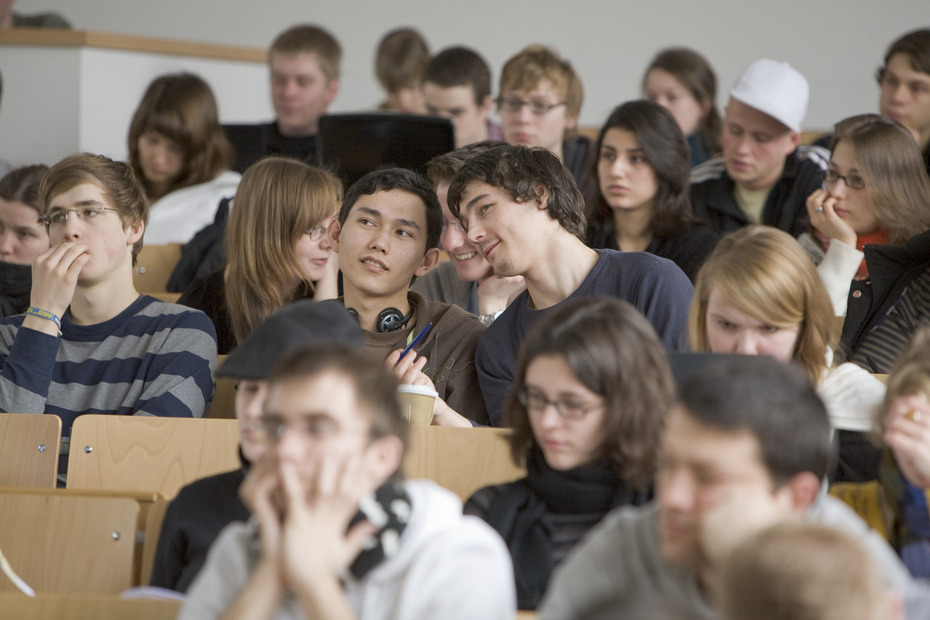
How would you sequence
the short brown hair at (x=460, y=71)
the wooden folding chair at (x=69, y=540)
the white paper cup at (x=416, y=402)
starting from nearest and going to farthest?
the wooden folding chair at (x=69, y=540)
the white paper cup at (x=416, y=402)
the short brown hair at (x=460, y=71)

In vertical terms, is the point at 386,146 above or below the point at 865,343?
→ above

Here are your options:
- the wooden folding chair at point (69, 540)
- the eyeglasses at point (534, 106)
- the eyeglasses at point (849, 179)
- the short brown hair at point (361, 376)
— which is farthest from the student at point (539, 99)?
the short brown hair at point (361, 376)

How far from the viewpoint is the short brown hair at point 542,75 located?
13.8 ft

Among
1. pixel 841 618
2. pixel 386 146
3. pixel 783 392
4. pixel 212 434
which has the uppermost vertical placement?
pixel 386 146

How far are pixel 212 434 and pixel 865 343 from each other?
173 centimetres

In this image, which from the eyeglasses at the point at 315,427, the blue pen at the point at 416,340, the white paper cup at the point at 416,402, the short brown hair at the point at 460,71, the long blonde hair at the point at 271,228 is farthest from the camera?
the short brown hair at the point at 460,71

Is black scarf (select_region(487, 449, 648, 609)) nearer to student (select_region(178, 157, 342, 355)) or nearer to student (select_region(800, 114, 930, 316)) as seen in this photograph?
student (select_region(178, 157, 342, 355))

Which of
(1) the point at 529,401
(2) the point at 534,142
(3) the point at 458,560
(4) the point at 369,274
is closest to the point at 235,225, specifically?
(4) the point at 369,274

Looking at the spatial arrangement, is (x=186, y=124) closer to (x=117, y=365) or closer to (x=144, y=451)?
(x=117, y=365)

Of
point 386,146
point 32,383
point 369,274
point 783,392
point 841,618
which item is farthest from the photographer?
point 386,146

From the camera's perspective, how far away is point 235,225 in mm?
3225

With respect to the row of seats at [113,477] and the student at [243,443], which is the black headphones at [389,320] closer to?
the row of seats at [113,477]

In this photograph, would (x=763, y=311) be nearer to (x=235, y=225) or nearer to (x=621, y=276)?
(x=621, y=276)

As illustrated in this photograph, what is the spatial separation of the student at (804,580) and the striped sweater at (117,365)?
176 cm
